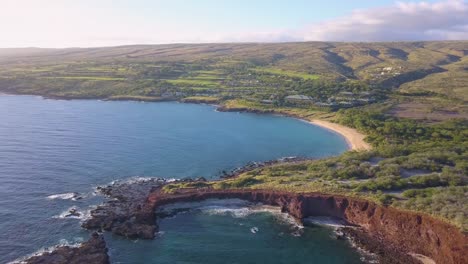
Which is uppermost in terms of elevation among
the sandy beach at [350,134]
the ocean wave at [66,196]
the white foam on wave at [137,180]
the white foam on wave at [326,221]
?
the ocean wave at [66,196]

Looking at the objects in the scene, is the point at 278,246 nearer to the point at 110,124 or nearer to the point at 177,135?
the point at 177,135

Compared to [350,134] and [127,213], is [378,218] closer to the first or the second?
[127,213]

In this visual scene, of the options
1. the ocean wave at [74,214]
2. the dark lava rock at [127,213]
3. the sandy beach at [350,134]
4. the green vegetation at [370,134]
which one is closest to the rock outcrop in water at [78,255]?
the dark lava rock at [127,213]

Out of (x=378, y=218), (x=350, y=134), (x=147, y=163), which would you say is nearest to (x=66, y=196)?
(x=147, y=163)

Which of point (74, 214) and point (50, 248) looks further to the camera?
point (74, 214)

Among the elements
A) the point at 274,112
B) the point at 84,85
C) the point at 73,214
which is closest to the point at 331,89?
the point at 274,112

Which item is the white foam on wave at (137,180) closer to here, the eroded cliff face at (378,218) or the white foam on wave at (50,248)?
the eroded cliff face at (378,218)
